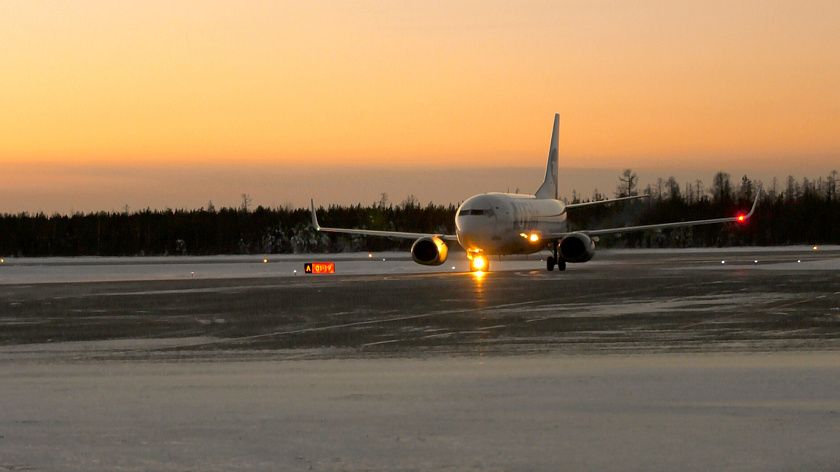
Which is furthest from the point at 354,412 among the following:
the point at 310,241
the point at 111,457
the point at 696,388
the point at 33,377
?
the point at 310,241

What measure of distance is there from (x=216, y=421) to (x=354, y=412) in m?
1.07

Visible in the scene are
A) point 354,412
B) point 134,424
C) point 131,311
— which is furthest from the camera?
point 131,311

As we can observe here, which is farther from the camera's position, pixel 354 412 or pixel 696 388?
pixel 696 388

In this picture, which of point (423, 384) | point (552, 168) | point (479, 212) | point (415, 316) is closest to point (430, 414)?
point (423, 384)

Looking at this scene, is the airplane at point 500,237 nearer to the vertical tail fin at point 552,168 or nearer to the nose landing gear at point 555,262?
the nose landing gear at point 555,262

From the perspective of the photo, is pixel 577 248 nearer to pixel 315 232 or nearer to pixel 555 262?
pixel 555 262

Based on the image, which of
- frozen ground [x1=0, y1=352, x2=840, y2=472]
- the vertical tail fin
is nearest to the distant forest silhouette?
the vertical tail fin

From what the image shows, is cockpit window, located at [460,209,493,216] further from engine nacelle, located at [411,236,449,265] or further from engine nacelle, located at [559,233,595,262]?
engine nacelle, located at [559,233,595,262]

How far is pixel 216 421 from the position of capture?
8039 mm

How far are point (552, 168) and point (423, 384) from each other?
4181 cm

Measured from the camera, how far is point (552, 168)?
168ft

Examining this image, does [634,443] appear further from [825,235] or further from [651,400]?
[825,235]

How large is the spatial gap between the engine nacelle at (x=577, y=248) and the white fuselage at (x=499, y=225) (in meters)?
2.04

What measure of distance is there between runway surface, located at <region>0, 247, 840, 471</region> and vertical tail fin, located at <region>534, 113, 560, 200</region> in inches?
1112
